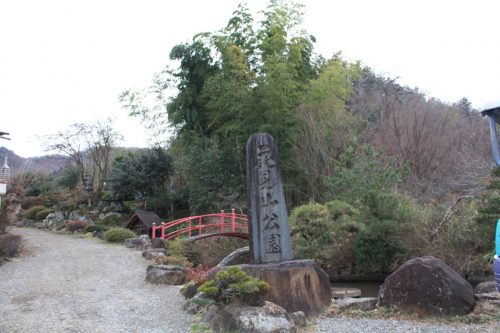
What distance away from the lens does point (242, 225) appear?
13336mm

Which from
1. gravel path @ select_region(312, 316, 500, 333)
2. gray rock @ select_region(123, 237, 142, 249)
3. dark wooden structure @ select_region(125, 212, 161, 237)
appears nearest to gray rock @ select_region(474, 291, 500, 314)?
gravel path @ select_region(312, 316, 500, 333)

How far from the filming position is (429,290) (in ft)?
17.3

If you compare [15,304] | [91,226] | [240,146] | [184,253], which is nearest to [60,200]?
[91,226]

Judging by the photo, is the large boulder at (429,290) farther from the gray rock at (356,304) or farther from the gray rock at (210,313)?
the gray rock at (210,313)

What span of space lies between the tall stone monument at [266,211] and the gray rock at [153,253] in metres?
5.24

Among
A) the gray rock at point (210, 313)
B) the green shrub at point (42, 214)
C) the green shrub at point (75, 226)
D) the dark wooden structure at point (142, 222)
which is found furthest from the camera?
the green shrub at point (42, 214)

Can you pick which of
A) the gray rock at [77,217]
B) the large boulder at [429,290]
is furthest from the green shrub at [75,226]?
the large boulder at [429,290]

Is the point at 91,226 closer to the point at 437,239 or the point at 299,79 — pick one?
the point at 299,79

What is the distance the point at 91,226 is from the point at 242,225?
6.10m

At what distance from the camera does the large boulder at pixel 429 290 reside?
5195 mm

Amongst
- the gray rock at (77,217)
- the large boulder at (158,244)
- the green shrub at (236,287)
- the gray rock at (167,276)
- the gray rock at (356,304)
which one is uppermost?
the gray rock at (77,217)

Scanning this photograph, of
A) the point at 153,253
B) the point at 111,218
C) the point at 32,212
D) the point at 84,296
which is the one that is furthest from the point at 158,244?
the point at 32,212

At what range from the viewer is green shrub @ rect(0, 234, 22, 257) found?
33.2 feet

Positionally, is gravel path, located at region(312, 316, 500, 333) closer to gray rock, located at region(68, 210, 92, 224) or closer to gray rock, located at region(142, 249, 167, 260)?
gray rock, located at region(142, 249, 167, 260)
